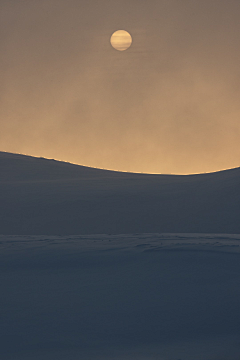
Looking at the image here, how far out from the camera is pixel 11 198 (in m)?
6.91

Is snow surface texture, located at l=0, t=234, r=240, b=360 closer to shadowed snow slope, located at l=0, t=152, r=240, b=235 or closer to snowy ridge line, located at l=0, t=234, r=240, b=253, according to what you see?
snowy ridge line, located at l=0, t=234, r=240, b=253

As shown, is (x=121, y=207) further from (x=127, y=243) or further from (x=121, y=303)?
(x=121, y=303)

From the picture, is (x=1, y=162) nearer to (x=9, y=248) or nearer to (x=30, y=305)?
(x=9, y=248)

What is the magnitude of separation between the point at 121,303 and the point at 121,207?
4.19 metres

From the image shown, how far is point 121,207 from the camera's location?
6.34 m

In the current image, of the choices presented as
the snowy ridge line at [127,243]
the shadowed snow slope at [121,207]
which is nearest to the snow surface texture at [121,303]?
the snowy ridge line at [127,243]

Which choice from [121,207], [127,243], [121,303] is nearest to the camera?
[121,303]

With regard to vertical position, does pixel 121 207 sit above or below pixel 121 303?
above

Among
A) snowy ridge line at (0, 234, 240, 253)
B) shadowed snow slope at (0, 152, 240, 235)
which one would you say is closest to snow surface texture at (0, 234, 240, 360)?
snowy ridge line at (0, 234, 240, 253)

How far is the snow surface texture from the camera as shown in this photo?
178 centimetres

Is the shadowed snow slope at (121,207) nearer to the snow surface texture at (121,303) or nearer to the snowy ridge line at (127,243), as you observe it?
the snowy ridge line at (127,243)

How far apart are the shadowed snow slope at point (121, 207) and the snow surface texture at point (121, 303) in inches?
94.9

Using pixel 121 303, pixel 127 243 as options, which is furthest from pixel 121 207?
pixel 121 303

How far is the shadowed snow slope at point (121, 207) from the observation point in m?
5.57
